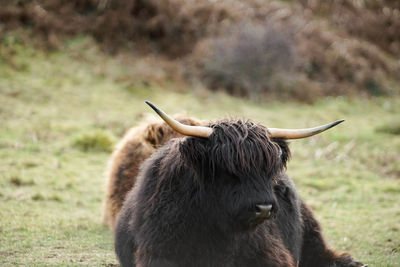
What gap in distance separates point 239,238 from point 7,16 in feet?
42.3

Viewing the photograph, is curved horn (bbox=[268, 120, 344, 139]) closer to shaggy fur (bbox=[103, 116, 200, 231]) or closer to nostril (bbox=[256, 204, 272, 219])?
nostril (bbox=[256, 204, 272, 219])

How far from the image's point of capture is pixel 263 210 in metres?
2.97

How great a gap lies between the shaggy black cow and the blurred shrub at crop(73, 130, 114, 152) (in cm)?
544

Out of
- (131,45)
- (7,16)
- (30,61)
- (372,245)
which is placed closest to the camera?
(372,245)

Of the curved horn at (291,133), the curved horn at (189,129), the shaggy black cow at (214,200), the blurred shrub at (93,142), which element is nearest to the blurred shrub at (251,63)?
the blurred shrub at (93,142)

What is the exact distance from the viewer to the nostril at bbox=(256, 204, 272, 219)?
2.97m

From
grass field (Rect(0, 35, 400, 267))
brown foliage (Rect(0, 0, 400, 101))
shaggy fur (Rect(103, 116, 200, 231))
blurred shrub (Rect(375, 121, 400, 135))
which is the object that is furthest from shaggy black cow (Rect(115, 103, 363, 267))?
brown foliage (Rect(0, 0, 400, 101))

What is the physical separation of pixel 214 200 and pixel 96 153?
5813mm

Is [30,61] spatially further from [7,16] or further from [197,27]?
[197,27]

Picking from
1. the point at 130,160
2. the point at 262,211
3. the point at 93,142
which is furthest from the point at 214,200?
the point at 93,142

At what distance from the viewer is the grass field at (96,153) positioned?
16.3 ft

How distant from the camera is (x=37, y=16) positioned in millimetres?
14414

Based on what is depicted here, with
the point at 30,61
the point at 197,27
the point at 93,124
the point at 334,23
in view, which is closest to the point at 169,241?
the point at 93,124

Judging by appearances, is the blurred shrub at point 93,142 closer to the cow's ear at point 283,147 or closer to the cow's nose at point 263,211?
the cow's ear at point 283,147
